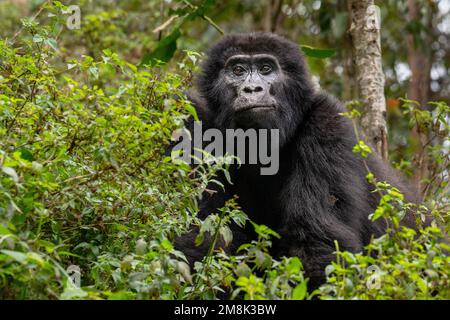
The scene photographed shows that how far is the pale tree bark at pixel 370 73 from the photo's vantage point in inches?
305

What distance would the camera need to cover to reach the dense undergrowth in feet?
12.4

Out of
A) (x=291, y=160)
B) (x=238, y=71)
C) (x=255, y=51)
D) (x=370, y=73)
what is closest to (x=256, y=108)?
(x=291, y=160)

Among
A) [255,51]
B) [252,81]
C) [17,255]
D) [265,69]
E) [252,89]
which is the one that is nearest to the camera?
[17,255]

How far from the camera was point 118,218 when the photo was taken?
15.6 ft

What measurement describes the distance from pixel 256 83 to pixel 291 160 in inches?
29.4

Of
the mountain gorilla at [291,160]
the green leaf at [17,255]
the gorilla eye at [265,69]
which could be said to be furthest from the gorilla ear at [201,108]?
the green leaf at [17,255]

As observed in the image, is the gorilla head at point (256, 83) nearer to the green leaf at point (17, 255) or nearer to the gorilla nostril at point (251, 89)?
the gorilla nostril at point (251, 89)

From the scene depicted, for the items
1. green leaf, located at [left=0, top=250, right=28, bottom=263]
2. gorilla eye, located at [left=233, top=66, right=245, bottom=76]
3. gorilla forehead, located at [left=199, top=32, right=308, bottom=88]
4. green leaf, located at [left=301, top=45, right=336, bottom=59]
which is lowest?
green leaf, located at [left=0, top=250, right=28, bottom=263]

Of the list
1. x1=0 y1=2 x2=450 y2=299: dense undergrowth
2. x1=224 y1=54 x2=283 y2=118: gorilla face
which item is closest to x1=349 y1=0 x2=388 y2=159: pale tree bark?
x1=224 y1=54 x2=283 y2=118: gorilla face

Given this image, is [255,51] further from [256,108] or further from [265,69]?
[256,108]

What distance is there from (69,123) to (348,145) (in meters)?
2.51

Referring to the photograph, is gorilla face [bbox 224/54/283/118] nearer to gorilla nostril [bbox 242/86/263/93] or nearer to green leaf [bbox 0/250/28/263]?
gorilla nostril [bbox 242/86/263/93]

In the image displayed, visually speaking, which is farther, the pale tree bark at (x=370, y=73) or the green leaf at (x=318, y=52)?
the green leaf at (x=318, y=52)

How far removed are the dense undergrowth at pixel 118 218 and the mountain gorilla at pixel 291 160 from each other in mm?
737
